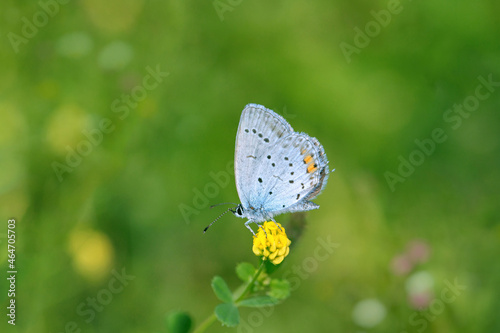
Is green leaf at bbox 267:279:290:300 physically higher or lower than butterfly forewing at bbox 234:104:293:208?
lower

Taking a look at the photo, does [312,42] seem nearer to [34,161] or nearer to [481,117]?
[481,117]

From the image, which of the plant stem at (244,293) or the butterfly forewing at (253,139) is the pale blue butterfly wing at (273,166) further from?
the plant stem at (244,293)

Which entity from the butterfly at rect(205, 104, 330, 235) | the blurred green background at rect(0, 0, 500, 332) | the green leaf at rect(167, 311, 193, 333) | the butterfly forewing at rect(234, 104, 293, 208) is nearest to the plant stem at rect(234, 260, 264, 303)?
the green leaf at rect(167, 311, 193, 333)

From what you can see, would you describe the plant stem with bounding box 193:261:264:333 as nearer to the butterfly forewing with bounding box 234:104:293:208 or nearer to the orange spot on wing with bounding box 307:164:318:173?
the butterfly forewing with bounding box 234:104:293:208

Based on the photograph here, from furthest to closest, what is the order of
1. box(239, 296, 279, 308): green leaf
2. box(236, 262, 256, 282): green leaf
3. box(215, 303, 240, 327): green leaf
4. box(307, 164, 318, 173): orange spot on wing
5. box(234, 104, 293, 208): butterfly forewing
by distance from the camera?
box(307, 164, 318, 173): orange spot on wing → box(234, 104, 293, 208): butterfly forewing → box(236, 262, 256, 282): green leaf → box(239, 296, 279, 308): green leaf → box(215, 303, 240, 327): green leaf

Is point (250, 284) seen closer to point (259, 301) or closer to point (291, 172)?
point (259, 301)

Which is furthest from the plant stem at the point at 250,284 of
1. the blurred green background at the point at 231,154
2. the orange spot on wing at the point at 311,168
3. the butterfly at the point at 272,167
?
the blurred green background at the point at 231,154

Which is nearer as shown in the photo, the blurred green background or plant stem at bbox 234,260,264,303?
plant stem at bbox 234,260,264,303
